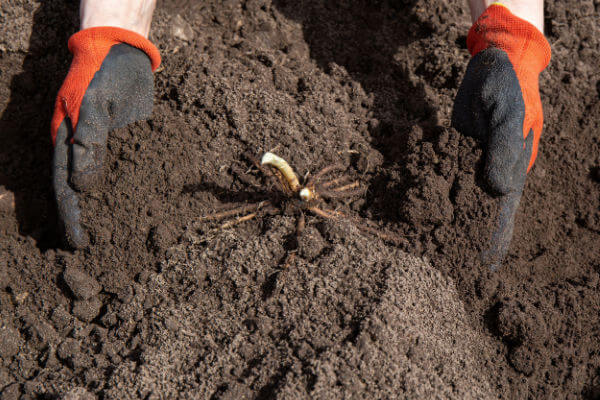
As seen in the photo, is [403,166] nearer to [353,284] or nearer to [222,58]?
[353,284]

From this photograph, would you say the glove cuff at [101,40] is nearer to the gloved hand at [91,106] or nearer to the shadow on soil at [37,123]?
the gloved hand at [91,106]

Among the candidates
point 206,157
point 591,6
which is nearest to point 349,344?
point 206,157

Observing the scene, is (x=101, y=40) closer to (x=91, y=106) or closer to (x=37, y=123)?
(x=91, y=106)

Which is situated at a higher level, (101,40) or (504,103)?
(504,103)

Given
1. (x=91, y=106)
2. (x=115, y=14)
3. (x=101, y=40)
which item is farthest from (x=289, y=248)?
(x=115, y=14)

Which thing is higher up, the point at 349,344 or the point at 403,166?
the point at 403,166

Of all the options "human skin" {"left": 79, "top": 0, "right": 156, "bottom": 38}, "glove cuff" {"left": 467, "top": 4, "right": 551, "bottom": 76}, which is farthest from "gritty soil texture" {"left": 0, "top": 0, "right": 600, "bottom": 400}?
"glove cuff" {"left": 467, "top": 4, "right": 551, "bottom": 76}

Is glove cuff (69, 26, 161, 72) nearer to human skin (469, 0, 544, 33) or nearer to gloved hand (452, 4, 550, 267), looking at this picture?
gloved hand (452, 4, 550, 267)

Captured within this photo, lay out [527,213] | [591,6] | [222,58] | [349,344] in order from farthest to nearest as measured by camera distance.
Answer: [591,6] → [222,58] → [527,213] → [349,344]
